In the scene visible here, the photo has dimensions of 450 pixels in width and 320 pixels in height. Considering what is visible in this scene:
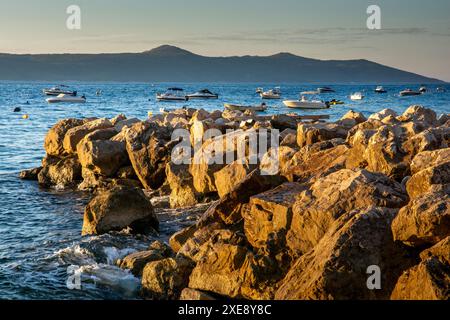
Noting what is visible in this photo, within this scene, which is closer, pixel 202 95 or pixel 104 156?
pixel 104 156

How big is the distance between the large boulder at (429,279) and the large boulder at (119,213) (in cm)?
866

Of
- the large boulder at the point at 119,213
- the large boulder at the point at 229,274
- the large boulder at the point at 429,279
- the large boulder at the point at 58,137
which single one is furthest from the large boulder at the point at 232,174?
the large boulder at the point at 58,137

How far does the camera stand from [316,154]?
1653cm

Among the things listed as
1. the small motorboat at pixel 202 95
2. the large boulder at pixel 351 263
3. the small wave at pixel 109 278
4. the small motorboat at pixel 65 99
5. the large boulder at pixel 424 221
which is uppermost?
the small motorboat at pixel 202 95

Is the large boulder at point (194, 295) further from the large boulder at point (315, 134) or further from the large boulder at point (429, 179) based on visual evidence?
the large boulder at point (315, 134)

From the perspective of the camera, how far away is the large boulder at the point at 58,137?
2711 centimetres

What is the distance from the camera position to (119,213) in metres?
16.3

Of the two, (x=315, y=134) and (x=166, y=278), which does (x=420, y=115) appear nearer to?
(x=315, y=134)

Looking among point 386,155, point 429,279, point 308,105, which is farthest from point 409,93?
point 429,279

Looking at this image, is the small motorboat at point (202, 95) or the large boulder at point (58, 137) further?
the small motorboat at point (202, 95)

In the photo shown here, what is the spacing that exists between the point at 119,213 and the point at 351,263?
8.42 m

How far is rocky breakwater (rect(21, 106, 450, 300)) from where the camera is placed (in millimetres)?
9234
